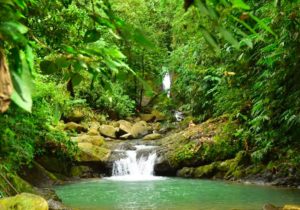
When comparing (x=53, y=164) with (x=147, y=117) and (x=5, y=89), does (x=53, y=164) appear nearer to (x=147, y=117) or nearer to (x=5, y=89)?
(x=147, y=117)

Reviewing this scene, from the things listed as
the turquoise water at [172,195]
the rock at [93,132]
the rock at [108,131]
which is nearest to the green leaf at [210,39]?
the turquoise water at [172,195]

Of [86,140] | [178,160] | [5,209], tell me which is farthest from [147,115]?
[5,209]

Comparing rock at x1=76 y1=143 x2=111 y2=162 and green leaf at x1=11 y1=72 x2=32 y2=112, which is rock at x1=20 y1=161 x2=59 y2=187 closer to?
rock at x1=76 y1=143 x2=111 y2=162

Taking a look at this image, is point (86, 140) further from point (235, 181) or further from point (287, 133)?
point (287, 133)

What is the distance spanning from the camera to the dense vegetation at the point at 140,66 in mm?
1100

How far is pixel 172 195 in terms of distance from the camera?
10602 mm

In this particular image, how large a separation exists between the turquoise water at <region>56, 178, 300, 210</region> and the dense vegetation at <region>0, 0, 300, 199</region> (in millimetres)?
1182

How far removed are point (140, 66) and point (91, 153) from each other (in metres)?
12.1

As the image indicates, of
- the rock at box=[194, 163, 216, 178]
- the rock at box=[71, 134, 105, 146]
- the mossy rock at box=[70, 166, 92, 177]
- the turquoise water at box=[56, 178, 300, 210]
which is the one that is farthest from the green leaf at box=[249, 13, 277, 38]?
the rock at box=[71, 134, 105, 146]

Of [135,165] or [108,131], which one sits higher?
[108,131]

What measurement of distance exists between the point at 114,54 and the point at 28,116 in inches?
316

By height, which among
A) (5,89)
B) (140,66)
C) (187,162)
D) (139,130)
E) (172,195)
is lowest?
(5,89)

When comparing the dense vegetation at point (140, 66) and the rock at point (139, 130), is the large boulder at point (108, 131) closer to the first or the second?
the rock at point (139, 130)

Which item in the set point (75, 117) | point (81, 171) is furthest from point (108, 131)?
point (81, 171)
